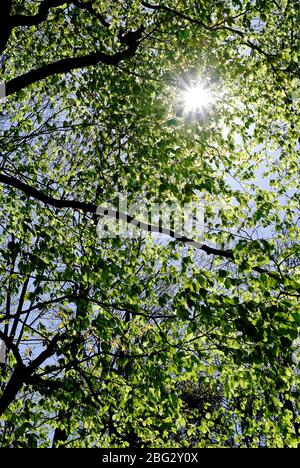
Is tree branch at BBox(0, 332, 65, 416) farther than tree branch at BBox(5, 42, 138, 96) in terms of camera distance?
No

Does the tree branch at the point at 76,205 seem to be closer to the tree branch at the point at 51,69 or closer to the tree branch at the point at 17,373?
the tree branch at the point at 51,69

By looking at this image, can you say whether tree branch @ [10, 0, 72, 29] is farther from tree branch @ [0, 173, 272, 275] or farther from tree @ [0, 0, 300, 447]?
tree branch @ [0, 173, 272, 275]

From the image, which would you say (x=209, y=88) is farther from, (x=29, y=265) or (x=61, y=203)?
(x=29, y=265)

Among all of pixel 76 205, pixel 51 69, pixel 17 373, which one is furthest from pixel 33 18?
pixel 17 373

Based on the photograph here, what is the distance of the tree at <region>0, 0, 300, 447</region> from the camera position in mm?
5609

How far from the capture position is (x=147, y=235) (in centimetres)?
828

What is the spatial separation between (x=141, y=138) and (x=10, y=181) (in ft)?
10.8

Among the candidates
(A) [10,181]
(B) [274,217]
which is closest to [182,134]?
(B) [274,217]

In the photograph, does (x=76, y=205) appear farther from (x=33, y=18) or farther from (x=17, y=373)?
(x=33, y=18)

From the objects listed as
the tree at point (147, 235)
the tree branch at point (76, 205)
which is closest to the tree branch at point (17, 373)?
the tree at point (147, 235)

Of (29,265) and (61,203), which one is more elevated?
(61,203)

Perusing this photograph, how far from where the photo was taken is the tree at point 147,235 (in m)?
5.61

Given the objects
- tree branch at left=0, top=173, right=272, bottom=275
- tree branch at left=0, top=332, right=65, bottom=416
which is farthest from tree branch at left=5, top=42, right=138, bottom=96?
tree branch at left=0, top=332, right=65, bottom=416
